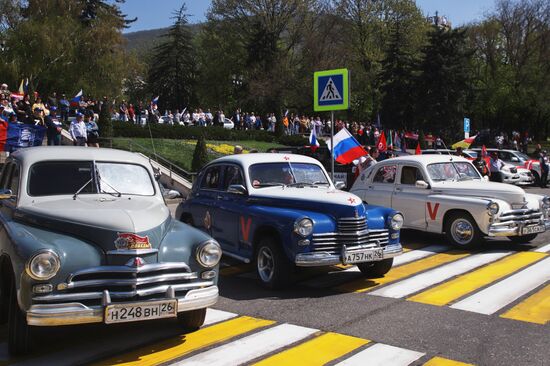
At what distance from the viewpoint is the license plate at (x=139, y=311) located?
4.97 metres

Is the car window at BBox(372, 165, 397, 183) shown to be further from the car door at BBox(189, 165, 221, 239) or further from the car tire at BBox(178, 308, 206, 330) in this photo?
the car tire at BBox(178, 308, 206, 330)

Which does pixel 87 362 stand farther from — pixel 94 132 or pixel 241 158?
pixel 94 132

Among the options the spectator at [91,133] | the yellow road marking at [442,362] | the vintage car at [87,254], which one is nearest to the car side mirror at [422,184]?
the vintage car at [87,254]

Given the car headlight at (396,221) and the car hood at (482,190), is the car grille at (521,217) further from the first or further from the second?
the car headlight at (396,221)

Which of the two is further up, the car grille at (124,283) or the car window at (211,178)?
the car window at (211,178)

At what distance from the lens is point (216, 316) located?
670cm

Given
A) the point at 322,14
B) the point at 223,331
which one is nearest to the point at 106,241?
the point at 223,331

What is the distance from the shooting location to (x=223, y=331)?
20.0ft

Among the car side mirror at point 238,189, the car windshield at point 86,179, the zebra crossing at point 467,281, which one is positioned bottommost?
the zebra crossing at point 467,281

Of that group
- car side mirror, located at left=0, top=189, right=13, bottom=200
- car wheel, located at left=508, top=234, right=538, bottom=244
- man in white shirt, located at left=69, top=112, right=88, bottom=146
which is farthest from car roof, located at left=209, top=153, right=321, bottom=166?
man in white shirt, located at left=69, top=112, right=88, bottom=146

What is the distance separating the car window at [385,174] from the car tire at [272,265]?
204 inches

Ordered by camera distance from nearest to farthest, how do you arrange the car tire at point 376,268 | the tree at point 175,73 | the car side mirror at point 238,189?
the car tire at point 376,268, the car side mirror at point 238,189, the tree at point 175,73

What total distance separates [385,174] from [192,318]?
753 centimetres

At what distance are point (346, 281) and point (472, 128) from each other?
189 feet
